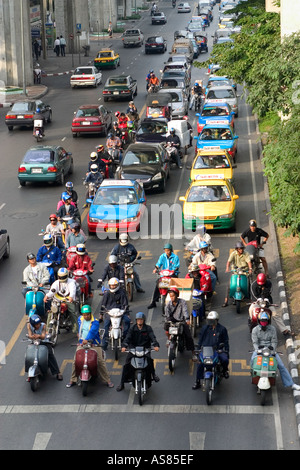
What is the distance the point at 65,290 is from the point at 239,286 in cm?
388

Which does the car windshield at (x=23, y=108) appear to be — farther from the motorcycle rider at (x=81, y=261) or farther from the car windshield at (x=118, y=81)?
the motorcycle rider at (x=81, y=261)

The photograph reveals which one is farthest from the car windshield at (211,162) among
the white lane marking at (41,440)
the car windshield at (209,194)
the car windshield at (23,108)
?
the white lane marking at (41,440)

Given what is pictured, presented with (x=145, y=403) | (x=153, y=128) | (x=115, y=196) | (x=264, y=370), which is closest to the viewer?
(x=264, y=370)

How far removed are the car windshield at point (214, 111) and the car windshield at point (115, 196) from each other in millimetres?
13140

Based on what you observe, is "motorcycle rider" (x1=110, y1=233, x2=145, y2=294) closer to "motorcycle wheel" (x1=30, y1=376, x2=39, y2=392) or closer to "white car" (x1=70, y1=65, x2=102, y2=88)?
"motorcycle wheel" (x1=30, y1=376, x2=39, y2=392)

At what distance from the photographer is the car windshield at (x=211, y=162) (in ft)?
107

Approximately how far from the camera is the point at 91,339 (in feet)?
59.8

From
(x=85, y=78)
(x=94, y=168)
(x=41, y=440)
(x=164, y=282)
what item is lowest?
(x=85, y=78)

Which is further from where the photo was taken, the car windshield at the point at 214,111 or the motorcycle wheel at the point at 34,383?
the car windshield at the point at 214,111

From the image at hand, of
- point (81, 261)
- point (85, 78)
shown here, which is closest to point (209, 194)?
point (81, 261)

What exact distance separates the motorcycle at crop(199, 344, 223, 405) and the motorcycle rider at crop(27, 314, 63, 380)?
2.77m

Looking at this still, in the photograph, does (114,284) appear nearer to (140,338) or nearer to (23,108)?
(140,338)

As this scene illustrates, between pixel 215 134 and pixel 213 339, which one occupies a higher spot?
pixel 213 339
